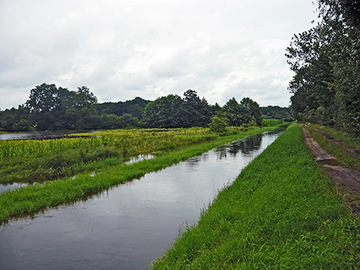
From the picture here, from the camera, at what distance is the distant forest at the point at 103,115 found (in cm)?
9331

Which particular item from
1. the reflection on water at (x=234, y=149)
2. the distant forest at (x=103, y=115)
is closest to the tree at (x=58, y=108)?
the distant forest at (x=103, y=115)

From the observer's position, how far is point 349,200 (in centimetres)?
700

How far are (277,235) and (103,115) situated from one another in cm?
11267

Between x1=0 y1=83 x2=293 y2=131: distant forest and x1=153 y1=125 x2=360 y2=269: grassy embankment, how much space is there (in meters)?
82.3

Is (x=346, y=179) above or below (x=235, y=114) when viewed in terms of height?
below

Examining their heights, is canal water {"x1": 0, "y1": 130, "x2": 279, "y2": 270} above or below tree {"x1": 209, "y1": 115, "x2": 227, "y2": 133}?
below

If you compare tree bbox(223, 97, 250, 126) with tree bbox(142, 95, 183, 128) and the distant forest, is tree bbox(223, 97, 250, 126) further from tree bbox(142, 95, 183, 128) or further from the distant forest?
tree bbox(142, 95, 183, 128)

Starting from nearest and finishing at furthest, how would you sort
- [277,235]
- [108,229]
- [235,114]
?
1. [277,235]
2. [108,229]
3. [235,114]

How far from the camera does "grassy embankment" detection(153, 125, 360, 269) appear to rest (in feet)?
14.5

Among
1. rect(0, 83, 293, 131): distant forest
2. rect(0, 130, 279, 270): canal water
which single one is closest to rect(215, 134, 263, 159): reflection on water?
rect(0, 130, 279, 270): canal water

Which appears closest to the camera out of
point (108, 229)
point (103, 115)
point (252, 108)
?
point (108, 229)

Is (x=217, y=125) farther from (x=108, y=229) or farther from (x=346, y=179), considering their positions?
(x=108, y=229)

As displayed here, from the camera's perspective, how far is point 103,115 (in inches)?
4348

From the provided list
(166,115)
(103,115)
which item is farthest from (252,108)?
(103,115)
